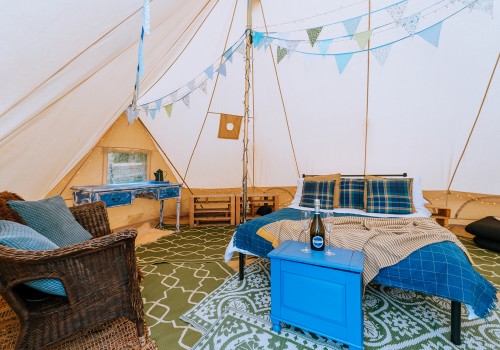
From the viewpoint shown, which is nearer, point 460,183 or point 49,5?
point 49,5

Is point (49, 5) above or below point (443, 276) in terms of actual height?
above

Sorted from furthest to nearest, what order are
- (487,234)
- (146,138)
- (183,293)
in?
(146,138) → (487,234) → (183,293)

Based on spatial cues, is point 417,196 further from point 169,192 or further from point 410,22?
point 169,192

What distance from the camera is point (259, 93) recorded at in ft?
12.6

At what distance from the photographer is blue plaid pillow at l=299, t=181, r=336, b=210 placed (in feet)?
9.63

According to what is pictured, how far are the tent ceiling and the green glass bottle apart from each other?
1807mm

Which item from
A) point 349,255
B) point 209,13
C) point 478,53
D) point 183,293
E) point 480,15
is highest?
point 209,13

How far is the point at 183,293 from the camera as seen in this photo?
194cm

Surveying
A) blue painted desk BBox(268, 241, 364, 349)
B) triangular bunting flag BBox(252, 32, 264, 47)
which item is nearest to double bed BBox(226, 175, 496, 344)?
blue painted desk BBox(268, 241, 364, 349)

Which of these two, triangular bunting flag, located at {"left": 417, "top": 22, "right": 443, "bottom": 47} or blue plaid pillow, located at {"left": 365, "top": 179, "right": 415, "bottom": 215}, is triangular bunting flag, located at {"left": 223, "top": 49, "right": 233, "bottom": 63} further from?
blue plaid pillow, located at {"left": 365, "top": 179, "right": 415, "bottom": 215}

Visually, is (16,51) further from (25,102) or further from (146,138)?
(146,138)

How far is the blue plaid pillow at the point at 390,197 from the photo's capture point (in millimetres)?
2643

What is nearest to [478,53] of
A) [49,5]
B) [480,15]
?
[480,15]

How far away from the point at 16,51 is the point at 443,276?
2670 millimetres
